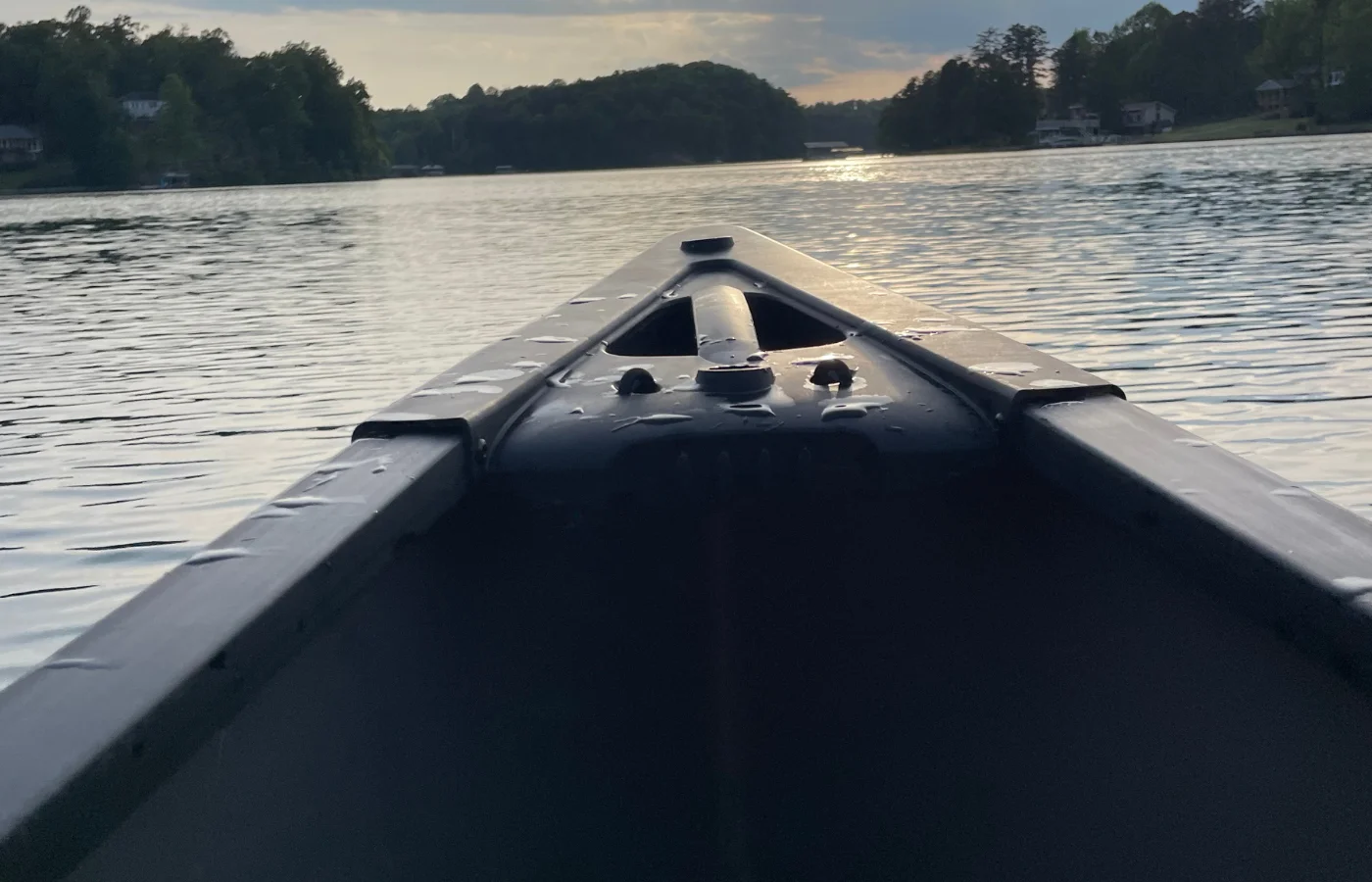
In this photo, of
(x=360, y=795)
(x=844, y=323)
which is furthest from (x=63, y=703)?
(x=844, y=323)

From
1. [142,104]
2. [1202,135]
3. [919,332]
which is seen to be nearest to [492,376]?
[919,332]

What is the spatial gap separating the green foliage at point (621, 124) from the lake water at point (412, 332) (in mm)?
101853

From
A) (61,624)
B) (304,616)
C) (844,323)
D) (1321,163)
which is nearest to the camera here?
(304,616)

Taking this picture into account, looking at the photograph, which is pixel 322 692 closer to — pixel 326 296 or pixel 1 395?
pixel 1 395

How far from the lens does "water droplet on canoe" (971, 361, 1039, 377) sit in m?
2.45

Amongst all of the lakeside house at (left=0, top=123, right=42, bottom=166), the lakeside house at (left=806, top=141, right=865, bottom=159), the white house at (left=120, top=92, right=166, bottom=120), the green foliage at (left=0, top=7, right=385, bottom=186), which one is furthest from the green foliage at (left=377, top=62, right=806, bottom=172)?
the lakeside house at (left=0, top=123, right=42, bottom=166)

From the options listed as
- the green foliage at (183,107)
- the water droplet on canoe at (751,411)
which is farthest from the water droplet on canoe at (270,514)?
the green foliage at (183,107)

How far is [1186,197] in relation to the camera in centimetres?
2414

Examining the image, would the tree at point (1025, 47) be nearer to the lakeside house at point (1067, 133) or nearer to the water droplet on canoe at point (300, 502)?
the lakeside house at point (1067, 133)

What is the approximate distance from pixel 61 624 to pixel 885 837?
2888 millimetres

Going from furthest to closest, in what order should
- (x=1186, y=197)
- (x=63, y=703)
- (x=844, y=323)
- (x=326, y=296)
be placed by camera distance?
1. (x=1186, y=197)
2. (x=326, y=296)
3. (x=844, y=323)
4. (x=63, y=703)

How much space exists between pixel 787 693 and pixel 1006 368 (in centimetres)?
78

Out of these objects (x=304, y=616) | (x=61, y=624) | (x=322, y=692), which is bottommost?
(x=61, y=624)

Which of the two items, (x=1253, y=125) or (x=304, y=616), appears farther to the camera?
(x=1253, y=125)
